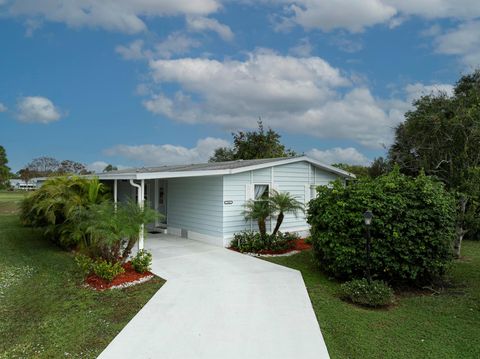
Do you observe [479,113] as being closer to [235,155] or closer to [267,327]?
[267,327]

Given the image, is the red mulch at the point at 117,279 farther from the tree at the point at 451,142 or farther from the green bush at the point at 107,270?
the tree at the point at 451,142

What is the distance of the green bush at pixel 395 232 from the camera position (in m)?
6.86

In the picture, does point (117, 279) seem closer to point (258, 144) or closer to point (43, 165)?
point (258, 144)

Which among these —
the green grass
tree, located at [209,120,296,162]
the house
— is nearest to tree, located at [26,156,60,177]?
tree, located at [209,120,296,162]

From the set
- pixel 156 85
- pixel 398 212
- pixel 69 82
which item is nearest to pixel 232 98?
pixel 156 85

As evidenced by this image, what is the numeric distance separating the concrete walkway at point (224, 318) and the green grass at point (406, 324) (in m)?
0.29

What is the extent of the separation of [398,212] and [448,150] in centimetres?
606

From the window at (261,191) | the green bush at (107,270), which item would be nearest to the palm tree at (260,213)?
the window at (261,191)

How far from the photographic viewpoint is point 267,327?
4.82m

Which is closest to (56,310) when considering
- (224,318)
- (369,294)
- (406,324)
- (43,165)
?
(224,318)

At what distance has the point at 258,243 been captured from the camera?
10.3 m

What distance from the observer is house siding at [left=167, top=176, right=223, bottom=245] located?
10.8 meters

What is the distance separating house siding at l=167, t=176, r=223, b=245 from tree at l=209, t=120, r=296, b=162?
1704cm

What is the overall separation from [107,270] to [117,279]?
0.32 m
